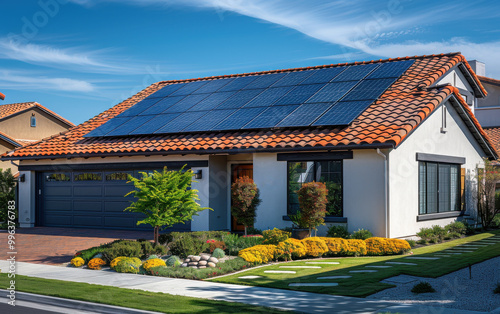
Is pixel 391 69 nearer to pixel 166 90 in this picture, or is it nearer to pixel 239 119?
pixel 239 119

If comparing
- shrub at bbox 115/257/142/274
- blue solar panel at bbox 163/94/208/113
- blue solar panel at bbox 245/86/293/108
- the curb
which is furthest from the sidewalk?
blue solar panel at bbox 163/94/208/113

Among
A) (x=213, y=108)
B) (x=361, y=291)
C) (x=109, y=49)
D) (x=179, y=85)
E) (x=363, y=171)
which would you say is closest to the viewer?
(x=361, y=291)

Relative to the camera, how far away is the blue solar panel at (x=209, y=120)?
71.2 ft

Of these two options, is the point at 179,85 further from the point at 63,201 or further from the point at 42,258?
the point at 42,258

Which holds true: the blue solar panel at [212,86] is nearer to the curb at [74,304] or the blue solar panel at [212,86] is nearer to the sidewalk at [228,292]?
the sidewalk at [228,292]

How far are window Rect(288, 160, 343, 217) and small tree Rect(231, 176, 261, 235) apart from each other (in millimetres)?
1368

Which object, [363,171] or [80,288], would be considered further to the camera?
[363,171]

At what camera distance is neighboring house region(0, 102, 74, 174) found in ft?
150

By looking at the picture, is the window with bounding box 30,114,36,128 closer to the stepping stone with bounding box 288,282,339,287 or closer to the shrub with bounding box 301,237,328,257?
the shrub with bounding box 301,237,328,257

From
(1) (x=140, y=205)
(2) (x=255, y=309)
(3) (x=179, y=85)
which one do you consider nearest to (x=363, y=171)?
(1) (x=140, y=205)

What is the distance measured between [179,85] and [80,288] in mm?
18016

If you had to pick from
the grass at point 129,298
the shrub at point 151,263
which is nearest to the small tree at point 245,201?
the shrub at point 151,263

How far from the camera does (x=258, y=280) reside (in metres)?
11.8

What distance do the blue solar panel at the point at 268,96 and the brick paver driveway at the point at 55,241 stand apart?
251 inches
